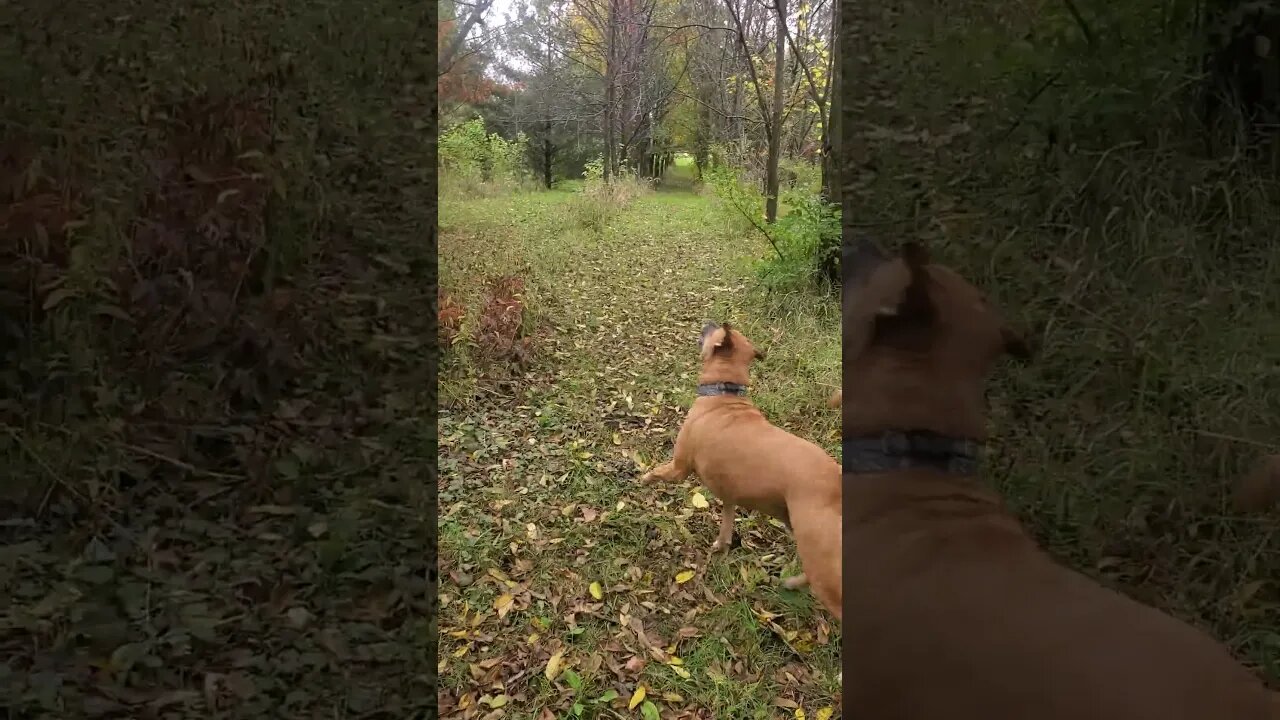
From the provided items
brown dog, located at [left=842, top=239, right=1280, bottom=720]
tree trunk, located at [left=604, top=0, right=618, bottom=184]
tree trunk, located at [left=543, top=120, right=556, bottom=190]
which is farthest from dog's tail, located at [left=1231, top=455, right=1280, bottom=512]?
tree trunk, located at [left=543, top=120, right=556, bottom=190]

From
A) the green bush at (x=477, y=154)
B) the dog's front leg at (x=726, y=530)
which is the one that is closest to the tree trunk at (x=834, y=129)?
the green bush at (x=477, y=154)

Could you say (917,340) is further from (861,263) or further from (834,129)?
(834,129)

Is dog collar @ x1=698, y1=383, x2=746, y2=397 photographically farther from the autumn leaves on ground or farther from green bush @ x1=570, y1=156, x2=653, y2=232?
green bush @ x1=570, y1=156, x2=653, y2=232

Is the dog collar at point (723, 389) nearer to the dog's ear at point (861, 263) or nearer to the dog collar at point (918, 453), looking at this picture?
the dog's ear at point (861, 263)

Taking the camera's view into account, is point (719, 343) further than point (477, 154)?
No

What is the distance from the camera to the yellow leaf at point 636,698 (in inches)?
68.7

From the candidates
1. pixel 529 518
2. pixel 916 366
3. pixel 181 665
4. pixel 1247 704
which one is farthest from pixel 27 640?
pixel 1247 704

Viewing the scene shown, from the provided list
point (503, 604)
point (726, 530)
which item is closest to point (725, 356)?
point (726, 530)

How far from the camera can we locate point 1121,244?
2188 millimetres

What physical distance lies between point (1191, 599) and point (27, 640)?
9.37 feet

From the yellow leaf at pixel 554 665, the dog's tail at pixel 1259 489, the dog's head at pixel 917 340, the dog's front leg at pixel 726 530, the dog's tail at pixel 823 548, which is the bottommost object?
the yellow leaf at pixel 554 665

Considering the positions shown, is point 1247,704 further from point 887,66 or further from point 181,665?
point 887,66

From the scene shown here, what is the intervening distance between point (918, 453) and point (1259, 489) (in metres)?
1.16

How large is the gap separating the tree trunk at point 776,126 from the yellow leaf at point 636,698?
2.26 m
